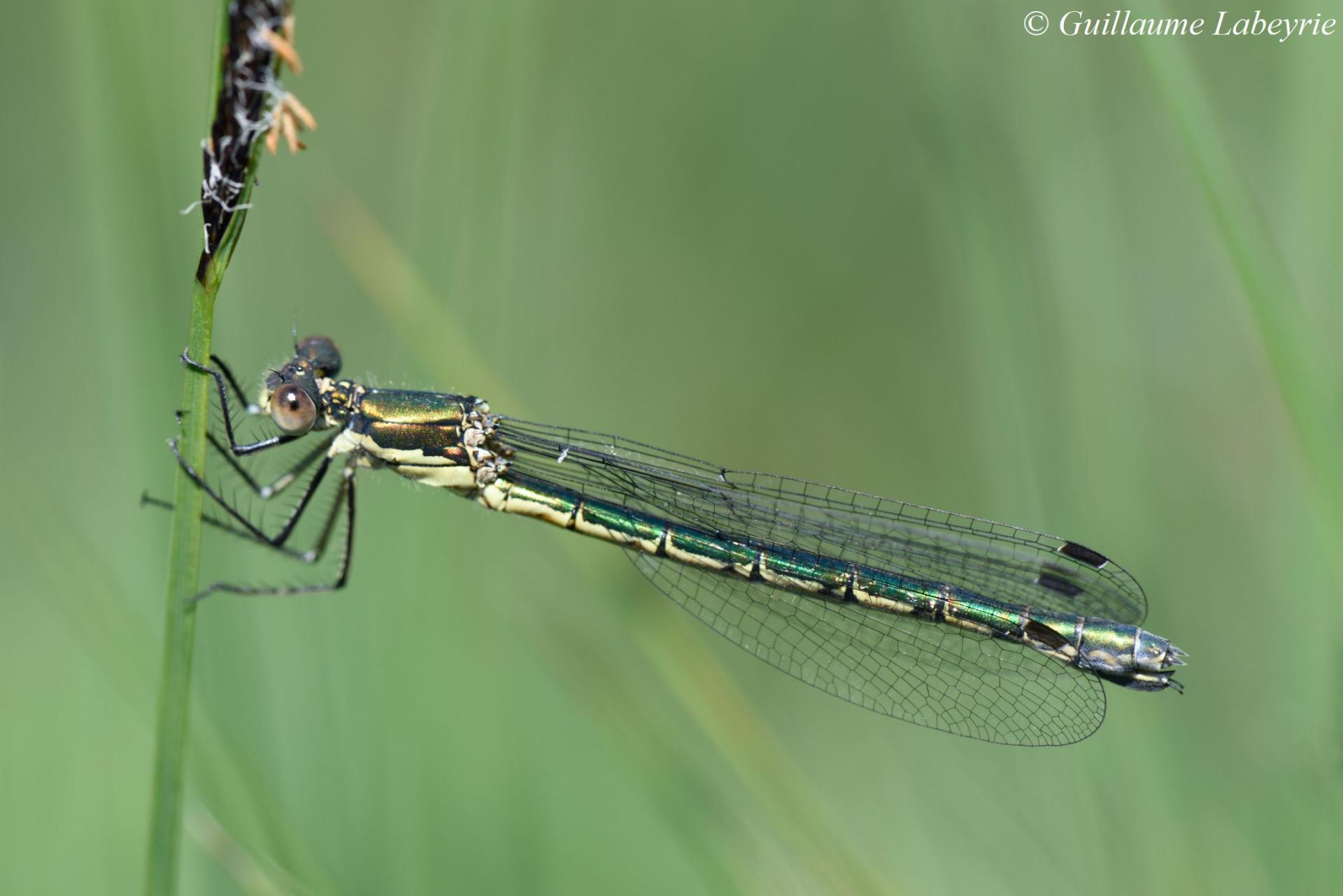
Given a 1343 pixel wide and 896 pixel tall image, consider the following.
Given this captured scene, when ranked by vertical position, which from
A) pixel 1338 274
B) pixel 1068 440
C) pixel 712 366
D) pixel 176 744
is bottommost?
pixel 176 744

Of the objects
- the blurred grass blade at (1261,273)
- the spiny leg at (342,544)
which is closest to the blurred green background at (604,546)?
the blurred grass blade at (1261,273)

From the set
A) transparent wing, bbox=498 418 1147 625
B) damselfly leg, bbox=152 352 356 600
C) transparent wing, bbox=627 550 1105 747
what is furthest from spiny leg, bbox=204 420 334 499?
transparent wing, bbox=627 550 1105 747

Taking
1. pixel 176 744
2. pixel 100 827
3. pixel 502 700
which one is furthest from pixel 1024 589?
pixel 100 827

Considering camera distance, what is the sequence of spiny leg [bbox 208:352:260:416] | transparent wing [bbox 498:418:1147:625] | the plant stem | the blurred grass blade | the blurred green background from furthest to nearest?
transparent wing [bbox 498:418:1147:625], spiny leg [bbox 208:352:260:416], the blurred green background, the blurred grass blade, the plant stem

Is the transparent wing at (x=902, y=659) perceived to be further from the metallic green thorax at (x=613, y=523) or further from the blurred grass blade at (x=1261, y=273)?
the blurred grass blade at (x=1261, y=273)

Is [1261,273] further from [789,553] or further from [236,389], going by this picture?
[236,389]

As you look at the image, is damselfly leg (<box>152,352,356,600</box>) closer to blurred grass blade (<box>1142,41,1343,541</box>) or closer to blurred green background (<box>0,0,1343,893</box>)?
blurred green background (<box>0,0,1343,893</box>)

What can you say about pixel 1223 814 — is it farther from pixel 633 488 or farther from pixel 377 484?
pixel 377 484
